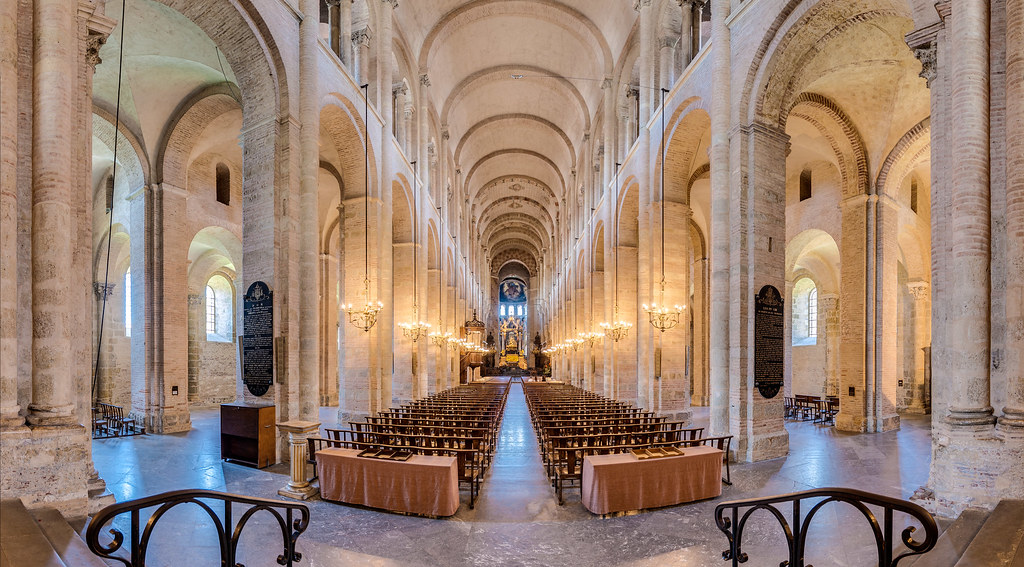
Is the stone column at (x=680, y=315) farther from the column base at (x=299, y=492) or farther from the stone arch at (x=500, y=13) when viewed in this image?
the column base at (x=299, y=492)

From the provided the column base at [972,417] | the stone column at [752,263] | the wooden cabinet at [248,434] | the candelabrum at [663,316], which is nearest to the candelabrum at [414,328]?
the candelabrum at [663,316]

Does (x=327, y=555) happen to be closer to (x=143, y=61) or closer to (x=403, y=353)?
(x=143, y=61)

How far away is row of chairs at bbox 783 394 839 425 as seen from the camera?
50.2 ft

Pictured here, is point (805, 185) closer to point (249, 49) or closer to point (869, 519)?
point (249, 49)

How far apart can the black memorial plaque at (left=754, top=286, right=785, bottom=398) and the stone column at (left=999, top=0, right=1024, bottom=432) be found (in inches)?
170

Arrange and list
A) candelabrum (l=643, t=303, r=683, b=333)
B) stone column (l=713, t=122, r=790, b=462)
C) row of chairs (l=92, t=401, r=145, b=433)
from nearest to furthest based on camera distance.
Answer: stone column (l=713, t=122, r=790, b=462) < row of chairs (l=92, t=401, r=145, b=433) < candelabrum (l=643, t=303, r=683, b=333)

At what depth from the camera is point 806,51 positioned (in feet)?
33.0

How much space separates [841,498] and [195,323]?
21725mm

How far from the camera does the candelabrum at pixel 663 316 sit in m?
13.3

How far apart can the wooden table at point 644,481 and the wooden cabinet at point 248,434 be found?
5.29m

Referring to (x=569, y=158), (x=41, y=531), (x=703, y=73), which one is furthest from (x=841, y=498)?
(x=569, y=158)

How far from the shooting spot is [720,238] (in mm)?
10672

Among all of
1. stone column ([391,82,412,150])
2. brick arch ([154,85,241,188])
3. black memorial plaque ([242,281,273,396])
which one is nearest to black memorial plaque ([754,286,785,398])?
black memorial plaque ([242,281,273,396])

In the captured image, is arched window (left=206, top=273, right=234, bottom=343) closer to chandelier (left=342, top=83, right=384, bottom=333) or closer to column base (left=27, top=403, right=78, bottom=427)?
chandelier (left=342, top=83, right=384, bottom=333)
